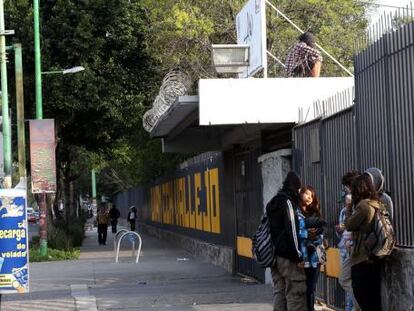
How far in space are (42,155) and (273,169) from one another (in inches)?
426

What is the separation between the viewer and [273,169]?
1246 centimetres

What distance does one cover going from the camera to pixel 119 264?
2030cm

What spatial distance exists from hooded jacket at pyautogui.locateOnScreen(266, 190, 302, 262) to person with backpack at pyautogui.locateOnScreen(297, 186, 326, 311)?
0.38 feet

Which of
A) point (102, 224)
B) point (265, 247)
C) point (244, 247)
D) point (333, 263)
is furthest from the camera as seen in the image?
point (102, 224)

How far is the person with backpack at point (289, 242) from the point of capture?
7.75m

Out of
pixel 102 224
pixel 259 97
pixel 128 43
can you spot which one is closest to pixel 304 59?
pixel 259 97

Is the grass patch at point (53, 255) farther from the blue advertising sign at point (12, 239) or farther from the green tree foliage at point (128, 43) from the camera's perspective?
the blue advertising sign at point (12, 239)

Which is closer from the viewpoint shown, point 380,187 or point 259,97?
point 380,187

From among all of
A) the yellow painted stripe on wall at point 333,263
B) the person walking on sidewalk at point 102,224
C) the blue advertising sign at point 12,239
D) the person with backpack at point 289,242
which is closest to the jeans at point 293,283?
the person with backpack at point 289,242

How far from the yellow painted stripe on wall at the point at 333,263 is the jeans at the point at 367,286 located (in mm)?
2415

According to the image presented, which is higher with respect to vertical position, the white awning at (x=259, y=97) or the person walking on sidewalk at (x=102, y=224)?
the white awning at (x=259, y=97)

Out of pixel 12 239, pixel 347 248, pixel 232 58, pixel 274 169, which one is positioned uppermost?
pixel 232 58

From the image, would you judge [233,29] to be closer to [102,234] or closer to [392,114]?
[102,234]

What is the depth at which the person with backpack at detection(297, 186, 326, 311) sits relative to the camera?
7901mm
